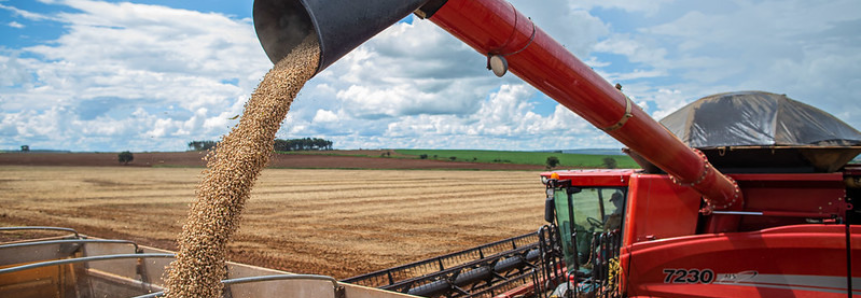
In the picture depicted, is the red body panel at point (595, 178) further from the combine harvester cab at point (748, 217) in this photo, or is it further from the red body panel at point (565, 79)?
the red body panel at point (565, 79)

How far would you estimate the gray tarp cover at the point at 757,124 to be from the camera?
408cm

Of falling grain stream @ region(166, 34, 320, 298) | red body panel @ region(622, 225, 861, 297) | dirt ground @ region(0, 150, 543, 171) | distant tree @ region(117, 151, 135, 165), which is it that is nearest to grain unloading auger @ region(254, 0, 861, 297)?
red body panel @ region(622, 225, 861, 297)

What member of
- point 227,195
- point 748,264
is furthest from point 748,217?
point 227,195

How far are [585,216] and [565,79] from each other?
222 centimetres

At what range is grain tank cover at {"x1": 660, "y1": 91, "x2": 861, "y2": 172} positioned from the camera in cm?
404

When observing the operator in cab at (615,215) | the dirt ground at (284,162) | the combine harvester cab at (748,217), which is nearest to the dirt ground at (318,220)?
the operator in cab at (615,215)

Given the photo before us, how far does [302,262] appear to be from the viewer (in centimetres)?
1028

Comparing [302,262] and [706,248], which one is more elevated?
[706,248]

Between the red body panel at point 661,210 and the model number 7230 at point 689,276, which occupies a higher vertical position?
the red body panel at point 661,210

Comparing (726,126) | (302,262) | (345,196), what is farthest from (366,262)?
(345,196)

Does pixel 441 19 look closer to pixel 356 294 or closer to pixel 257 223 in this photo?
pixel 356 294

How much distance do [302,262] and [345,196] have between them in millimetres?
13677

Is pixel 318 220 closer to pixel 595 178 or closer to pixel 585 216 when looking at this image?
pixel 585 216

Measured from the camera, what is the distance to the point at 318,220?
16031 mm
